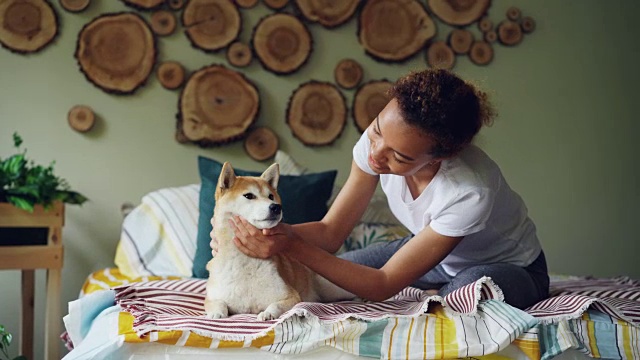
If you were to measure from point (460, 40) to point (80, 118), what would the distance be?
1702 millimetres

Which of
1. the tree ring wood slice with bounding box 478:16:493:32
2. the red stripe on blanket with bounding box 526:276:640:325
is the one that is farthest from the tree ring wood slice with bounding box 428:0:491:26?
the red stripe on blanket with bounding box 526:276:640:325

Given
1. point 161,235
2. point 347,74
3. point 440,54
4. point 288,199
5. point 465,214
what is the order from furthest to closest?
point 440,54
point 347,74
point 161,235
point 288,199
point 465,214

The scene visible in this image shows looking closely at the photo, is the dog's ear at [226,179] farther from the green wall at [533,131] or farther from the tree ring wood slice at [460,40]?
the tree ring wood slice at [460,40]

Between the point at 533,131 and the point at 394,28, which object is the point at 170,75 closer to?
the point at 394,28

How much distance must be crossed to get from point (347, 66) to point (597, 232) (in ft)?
4.75

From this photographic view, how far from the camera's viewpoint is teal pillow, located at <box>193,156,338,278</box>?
2.35 meters

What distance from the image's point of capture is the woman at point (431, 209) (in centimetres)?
156

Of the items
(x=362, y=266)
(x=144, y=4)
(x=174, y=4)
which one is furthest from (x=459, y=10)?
(x=362, y=266)

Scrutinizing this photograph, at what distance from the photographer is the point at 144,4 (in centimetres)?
287

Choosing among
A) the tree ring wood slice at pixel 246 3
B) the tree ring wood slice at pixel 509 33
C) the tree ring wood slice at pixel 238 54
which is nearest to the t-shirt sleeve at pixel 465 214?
the tree ring wood slice at pixel 238 54

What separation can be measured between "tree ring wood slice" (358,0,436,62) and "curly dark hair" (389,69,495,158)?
1531 mm

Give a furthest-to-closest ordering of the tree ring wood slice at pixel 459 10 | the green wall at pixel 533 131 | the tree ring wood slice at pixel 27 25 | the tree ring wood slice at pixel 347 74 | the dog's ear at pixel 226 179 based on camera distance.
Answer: the tree ring wood slice at pixel 459 10 < the tree ring wood slice at pixel 347 74 < the green wall at pixel 533 131 < the tree ring wood slice at pixel 27 25 < the dog's ear at pixel 226 179

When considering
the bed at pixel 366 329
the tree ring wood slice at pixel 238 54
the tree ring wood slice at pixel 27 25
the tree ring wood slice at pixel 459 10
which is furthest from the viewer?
the tree ring wood slice at pixel 459 10

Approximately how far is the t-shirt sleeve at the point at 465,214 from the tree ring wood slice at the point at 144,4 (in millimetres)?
1760
